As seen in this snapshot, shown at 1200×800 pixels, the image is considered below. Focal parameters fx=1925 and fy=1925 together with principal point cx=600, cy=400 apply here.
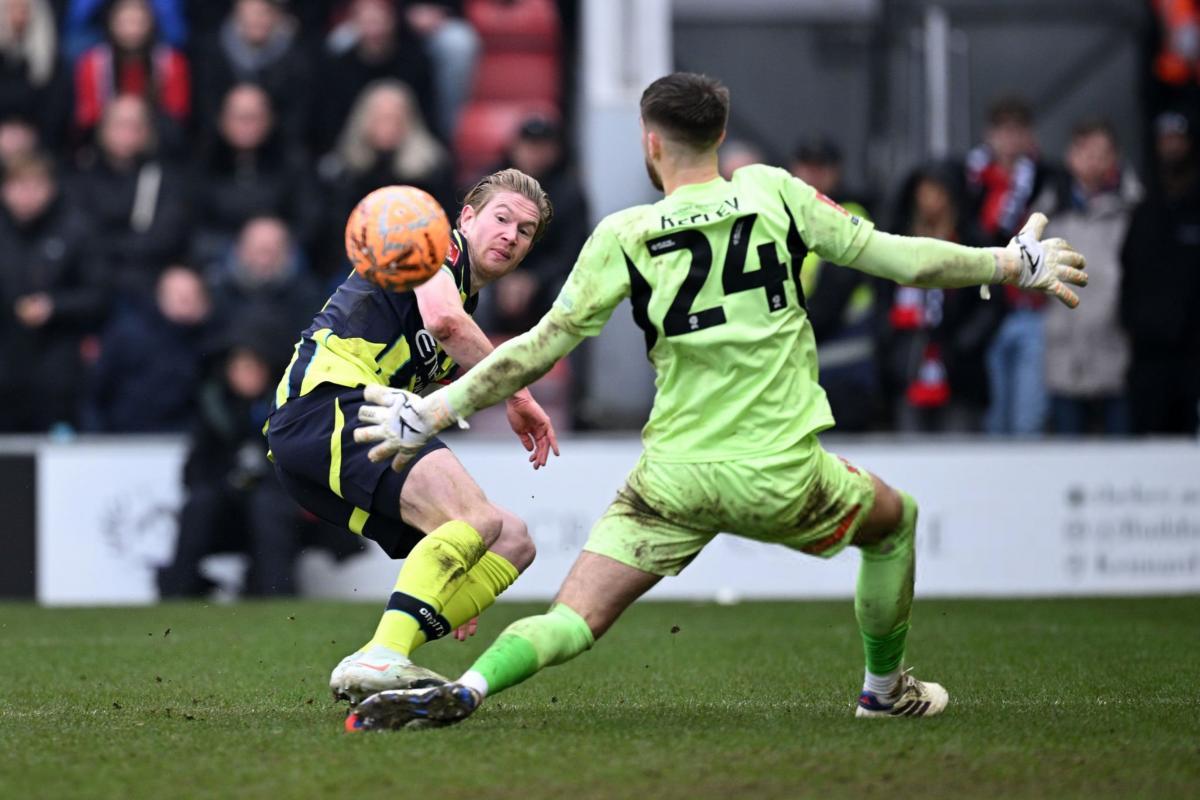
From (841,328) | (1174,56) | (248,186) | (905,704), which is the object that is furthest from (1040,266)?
(1174,56)

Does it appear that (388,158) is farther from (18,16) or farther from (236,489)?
(18,16)

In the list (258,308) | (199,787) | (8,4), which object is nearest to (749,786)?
(199,787)

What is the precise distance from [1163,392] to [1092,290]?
904mm

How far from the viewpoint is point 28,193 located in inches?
560

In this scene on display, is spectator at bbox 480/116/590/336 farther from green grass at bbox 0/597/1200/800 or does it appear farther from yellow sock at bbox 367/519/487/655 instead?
yellow sock at bbox 367/519/487/655

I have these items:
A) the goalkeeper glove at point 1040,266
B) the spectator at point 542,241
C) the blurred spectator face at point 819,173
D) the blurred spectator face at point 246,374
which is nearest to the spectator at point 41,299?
the blurred spectator face at point 246,374

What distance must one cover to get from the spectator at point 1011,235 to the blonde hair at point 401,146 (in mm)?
4022

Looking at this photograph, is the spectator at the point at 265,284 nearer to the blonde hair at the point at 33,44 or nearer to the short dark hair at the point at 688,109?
the blonde hair at the point at 33,44

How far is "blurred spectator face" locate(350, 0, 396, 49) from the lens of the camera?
14938 millimetres

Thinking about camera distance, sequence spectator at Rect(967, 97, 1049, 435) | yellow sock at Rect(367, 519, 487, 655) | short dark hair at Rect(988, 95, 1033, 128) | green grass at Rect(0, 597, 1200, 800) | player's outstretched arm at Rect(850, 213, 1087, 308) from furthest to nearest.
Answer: short dark hair at Rect(988, 95, 1033, 128)
spectator at Rect(967, 97, 1049, 435)
yellow sock at Rect(367, 519, 487, 655)
player's outstretched arm at Rect(850, 213, 1087, 308)
green grass at Rect(0, 597, 1200, 800)

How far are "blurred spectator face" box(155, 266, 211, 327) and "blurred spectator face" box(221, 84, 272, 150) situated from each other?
1.15m

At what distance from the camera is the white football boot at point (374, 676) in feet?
20.3

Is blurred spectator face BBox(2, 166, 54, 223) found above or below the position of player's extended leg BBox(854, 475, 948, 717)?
above

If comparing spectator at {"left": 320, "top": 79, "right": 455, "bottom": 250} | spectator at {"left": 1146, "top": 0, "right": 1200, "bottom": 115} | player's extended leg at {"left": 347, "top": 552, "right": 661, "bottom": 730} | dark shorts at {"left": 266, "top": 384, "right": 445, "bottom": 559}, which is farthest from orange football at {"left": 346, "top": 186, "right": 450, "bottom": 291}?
spectator at {"left": 1146, "top": 0, "right": 1200, "bottom": 115}
